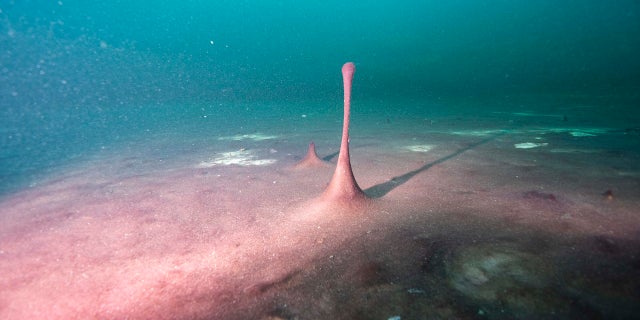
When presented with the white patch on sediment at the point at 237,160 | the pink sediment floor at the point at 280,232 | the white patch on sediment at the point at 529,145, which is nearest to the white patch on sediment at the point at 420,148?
the pink sediment floor at the point at 280,232

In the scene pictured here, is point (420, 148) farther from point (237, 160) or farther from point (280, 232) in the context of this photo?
point (280, 232)

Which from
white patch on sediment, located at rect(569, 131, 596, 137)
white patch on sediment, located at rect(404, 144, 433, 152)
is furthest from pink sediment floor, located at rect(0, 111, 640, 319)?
white patch on sediment, located at rect(569, 131, 596, 137)

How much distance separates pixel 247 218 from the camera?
673 centimetres

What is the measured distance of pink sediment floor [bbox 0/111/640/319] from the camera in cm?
411

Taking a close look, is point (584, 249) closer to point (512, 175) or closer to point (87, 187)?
point (512, 175)

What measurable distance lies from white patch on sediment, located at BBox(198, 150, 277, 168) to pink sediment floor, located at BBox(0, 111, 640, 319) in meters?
1.68

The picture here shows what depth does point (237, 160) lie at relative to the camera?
1263 centimetres

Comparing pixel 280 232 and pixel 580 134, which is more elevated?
pixel 580 134

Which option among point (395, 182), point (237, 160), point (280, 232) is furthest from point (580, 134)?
point (237, 160)

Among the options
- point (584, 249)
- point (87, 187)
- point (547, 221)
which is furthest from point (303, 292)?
point (87, 187)

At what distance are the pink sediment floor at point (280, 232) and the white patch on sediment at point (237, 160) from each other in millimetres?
1681

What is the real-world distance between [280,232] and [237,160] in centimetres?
738

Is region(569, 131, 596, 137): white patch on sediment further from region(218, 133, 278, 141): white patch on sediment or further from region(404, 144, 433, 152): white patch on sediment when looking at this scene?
region(218, 133, 278, 141): white patch on sediment

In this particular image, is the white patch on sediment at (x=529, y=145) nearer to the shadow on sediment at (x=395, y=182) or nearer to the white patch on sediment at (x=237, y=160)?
the shadow on sediment at (x=395, y=182)
